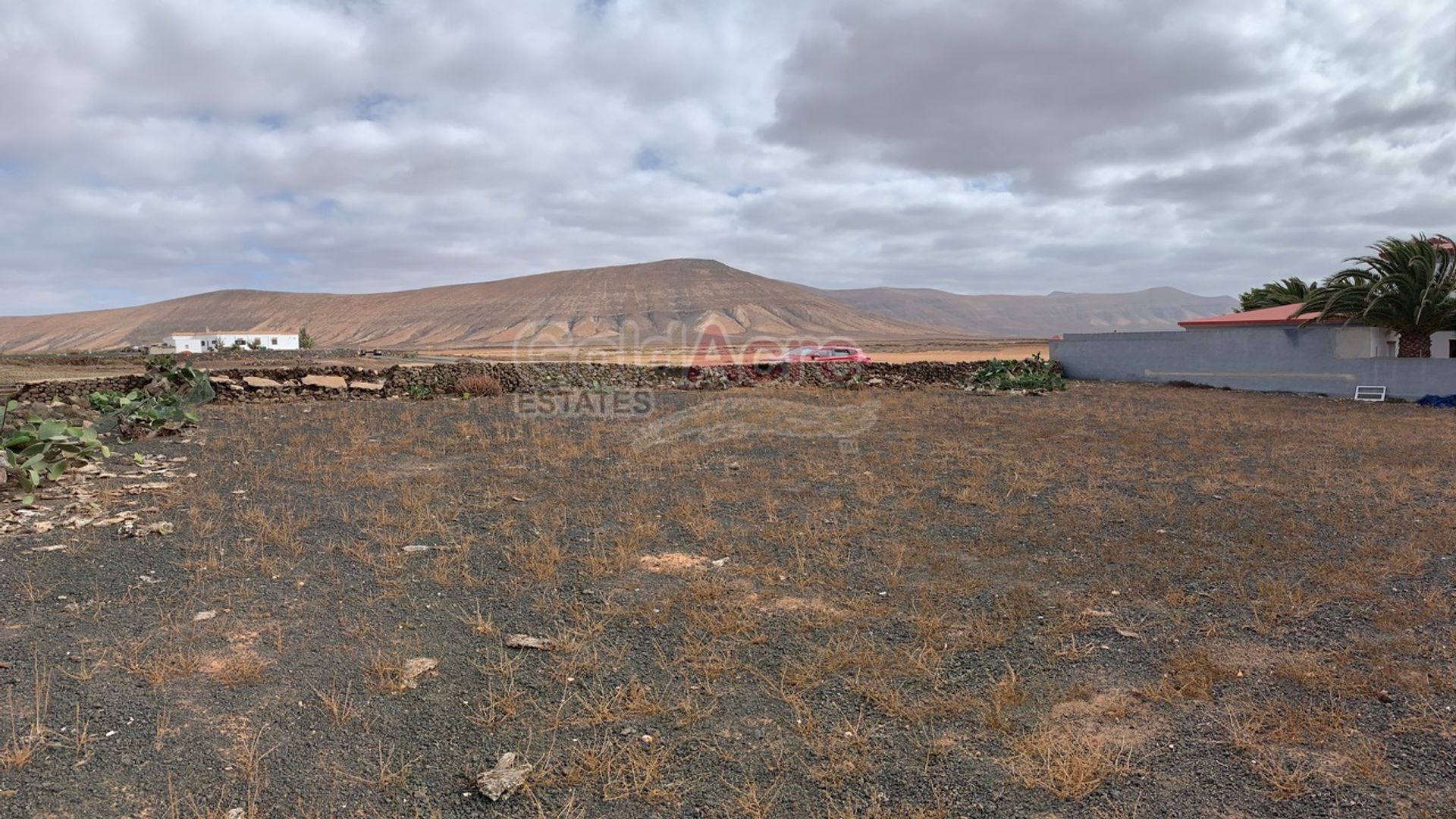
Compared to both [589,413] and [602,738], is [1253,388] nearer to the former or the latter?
[589,413]

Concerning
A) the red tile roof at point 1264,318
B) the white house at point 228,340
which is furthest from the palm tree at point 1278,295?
A: the white house at point 228,340

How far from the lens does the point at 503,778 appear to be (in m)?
3.10

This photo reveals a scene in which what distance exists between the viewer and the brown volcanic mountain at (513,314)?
141m

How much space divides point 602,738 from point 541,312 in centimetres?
15094

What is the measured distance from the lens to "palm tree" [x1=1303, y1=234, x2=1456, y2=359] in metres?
18.8

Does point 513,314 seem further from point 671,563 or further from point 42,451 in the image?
point 671,563

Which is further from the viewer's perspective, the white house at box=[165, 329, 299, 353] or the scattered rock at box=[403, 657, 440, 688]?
the white house at box=[165, 329, 299, 353]

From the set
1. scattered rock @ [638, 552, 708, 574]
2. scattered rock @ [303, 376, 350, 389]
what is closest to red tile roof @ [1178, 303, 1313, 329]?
scattered rock @ [638, 552, 708, 574]

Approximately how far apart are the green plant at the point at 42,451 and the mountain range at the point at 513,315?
114m

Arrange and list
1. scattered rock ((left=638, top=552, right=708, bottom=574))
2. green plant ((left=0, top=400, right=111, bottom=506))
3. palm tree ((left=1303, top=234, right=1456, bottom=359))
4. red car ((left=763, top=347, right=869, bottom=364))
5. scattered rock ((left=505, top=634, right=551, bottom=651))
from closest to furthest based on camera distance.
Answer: scattered rock ((left=505, top=634, right=551, bottom=651)), scattered rock ((left=638, top=552, right=708, bottom=574)), green plant ((left=0, top=400, right=111, bottom=506)), palm tree ((left=1303, top=234, right=1456, bottom=359)), red car ((left=763, top=347, right=869, bottom=364))

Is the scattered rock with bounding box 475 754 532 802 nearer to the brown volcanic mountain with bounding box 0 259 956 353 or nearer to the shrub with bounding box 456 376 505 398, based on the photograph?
the shrub with bounding box 456 376 505 398

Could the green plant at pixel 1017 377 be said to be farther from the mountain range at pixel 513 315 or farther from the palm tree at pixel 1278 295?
the mountain range at pixel 513 315

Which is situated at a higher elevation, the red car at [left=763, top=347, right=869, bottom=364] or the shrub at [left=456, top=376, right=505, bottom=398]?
the red car at [left=763, top=347, right=869, bottom=364]

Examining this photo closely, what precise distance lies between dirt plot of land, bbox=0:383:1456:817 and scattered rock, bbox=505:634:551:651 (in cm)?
2
